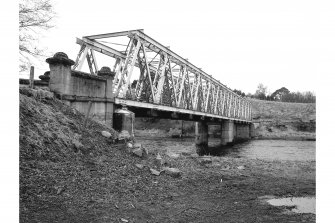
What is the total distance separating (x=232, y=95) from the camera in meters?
51.0

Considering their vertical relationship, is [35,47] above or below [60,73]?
above

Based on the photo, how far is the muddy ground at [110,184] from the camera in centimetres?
455

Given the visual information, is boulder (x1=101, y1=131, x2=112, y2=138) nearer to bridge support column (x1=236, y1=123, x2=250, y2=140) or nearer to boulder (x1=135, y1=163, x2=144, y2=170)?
boulder (x1=135, y1=163, x2=144, y2=170)

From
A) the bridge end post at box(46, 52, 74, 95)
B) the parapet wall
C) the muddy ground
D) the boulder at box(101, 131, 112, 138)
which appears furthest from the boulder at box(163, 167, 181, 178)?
the bridge end post at box(46, 52, 74, 95)

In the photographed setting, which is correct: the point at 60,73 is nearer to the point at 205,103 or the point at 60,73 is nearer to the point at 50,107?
the point at 50,107

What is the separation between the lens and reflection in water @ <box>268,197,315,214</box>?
5.22m

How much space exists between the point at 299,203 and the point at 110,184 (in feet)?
13.8

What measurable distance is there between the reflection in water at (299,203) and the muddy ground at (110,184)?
29 centimetres

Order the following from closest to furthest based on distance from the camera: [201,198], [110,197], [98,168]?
[110,197] < [201,198] < [98,168]

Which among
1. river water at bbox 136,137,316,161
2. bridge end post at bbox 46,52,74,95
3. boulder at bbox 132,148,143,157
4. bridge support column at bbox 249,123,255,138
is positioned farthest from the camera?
bridge support column at bbox 249,123,255,138

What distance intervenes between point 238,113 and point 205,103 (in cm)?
2787

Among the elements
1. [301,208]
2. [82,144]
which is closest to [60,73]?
[82,144]

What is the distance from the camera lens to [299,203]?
5668mm

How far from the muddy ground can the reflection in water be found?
289 millimetres
